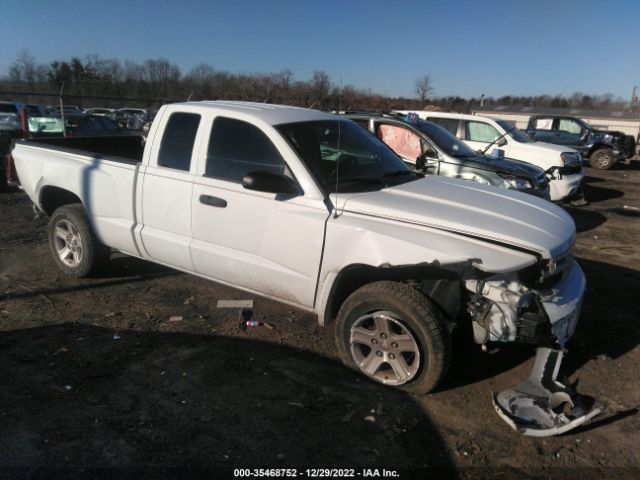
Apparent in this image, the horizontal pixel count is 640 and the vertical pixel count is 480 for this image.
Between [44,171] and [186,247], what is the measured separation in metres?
2.21

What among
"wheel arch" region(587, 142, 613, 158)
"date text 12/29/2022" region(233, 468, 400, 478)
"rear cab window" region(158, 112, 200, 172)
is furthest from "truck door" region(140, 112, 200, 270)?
"wheel arch" region(587, 142, 613, 158)

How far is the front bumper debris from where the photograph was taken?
2887mm

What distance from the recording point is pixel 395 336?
324cm

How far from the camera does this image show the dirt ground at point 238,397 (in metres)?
2.66

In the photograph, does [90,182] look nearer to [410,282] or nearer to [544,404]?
[410,282]

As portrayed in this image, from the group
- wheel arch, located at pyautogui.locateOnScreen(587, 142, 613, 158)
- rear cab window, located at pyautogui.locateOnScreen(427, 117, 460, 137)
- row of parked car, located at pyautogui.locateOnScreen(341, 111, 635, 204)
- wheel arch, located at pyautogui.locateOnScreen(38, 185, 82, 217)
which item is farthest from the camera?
wheel arch, located at pyautogui.locateOnScreen(587, 142, 613, 158)

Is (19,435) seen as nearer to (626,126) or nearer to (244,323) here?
(244,323)

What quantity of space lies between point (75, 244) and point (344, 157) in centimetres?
313

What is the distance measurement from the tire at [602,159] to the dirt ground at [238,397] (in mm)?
14901

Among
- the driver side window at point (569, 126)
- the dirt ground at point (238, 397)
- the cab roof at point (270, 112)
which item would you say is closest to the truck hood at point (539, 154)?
the dirt ground at point (238, 397)

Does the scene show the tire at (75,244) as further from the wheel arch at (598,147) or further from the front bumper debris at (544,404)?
the wheel arch at (598,147)

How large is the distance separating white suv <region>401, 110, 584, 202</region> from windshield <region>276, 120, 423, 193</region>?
267 inches

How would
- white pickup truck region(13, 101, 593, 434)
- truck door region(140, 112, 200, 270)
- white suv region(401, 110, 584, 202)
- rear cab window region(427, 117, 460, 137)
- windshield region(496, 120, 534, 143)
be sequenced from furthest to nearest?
Result: windshield region(496, 120, 534, 143), rear cab window region(427, 117, 460, 137), white suv region(401, 110, 584, 202), truck door region(140, 112, 200, 270), white pickup truck region(13, 101, 593, 434)

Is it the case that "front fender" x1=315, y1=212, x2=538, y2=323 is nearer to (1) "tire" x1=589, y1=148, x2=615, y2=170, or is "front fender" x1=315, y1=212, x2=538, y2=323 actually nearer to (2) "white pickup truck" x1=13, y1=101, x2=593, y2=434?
(2) "white pickup truck" x1=13, y1=101, x2=593, y2=434
